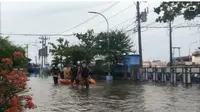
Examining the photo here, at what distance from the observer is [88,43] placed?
45469 millimetres

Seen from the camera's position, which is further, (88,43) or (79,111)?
(88,43)

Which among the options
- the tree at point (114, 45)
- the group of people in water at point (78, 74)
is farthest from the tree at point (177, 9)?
the tree at point (114, 45)

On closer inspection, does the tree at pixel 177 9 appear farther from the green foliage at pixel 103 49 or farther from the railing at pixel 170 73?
the green foliage at pixel 103 49

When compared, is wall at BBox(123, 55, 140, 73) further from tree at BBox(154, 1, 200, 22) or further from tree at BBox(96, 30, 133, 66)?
tree at BBox(154, 1, 200, 22)

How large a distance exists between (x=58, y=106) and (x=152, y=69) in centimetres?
1902

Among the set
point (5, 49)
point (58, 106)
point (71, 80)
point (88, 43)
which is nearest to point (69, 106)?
point (58, 106)

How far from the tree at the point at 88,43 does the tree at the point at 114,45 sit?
0.81 m

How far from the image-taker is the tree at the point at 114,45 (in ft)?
135

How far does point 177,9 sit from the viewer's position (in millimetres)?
17109

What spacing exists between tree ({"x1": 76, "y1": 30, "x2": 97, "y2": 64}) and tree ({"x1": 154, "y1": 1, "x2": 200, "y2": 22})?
79.8ft

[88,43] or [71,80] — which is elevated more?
[88,43]

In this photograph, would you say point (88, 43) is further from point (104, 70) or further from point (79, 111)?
point (79, 111)

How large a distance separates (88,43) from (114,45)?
15.4 ft

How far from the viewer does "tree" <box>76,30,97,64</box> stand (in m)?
41.9
